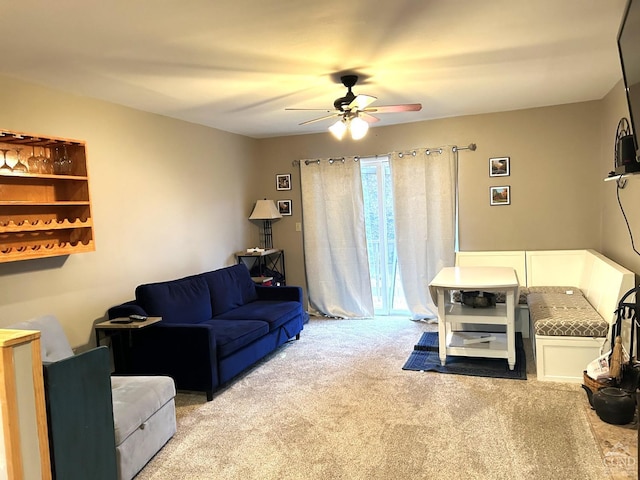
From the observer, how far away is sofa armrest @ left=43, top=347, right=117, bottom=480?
2.04 meters

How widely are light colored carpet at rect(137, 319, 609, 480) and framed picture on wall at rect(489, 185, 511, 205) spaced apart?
205 centimetres

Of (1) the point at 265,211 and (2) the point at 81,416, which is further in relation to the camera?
(1) the point at 265,211

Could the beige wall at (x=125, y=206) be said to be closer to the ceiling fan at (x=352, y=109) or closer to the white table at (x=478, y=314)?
the ceiling fan at (x=352, y=109)

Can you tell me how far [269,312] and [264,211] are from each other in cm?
176

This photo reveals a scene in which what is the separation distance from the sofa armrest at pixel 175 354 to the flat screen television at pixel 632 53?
9.54ft

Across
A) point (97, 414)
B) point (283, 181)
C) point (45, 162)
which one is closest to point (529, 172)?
point (283, 181)

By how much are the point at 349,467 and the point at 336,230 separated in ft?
12.1

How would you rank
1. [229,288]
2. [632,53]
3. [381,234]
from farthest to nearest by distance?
[381,234]
[229,288]
[632,53]

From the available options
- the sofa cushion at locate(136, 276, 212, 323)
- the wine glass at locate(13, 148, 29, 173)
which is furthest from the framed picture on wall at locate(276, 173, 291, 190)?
the wine glass at locate(13, 148, 29, 173)

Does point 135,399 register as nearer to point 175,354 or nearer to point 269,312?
point 175,354

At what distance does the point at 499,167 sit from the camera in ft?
17.4

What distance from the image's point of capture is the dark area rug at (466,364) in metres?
3.82

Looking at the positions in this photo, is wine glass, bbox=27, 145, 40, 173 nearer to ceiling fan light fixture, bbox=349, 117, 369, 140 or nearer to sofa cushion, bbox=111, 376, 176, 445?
sofa cushion, bbox=111, 376, 176, 445

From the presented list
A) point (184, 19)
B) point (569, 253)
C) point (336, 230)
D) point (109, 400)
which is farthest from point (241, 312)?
point (569, 253)
